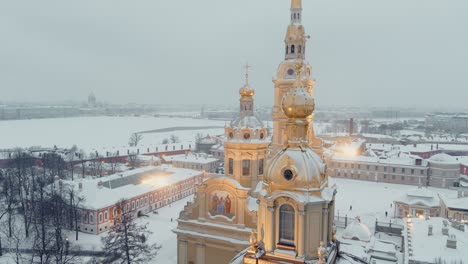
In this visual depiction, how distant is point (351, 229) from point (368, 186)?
27.7 metres

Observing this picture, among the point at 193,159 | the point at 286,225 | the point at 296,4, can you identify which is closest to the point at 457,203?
the point at 296,4

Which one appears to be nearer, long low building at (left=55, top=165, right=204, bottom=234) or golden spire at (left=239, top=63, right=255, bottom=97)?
golden spire at (left=239, top=63, right=255, bottom=97)

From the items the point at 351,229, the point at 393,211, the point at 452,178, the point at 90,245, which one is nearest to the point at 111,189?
the point at 90,245

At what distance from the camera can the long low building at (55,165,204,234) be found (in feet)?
113

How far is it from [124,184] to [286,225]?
35.4 m

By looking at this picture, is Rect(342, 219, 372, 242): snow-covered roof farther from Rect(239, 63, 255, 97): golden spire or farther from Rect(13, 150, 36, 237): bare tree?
Rect(13, 150, 36, 237): bare tree

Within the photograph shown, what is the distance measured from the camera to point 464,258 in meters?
19.9

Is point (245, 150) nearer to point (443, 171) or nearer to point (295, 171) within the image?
point (295, 171)

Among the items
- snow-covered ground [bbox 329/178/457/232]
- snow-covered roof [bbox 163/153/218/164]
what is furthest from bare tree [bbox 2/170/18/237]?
snow-covered ground [bbox 329/178/457/232]

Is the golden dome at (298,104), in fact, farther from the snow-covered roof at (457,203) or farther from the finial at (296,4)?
the snow-covered roof at (457,203)

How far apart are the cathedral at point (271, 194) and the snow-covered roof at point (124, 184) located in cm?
1531

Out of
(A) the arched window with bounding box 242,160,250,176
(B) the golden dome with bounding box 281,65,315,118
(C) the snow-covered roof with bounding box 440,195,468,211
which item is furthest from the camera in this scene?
(C) the snow-covered roof with bounding box 440,195,468,211

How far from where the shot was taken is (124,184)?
4181 centimetres

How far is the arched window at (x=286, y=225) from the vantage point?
9477mm
